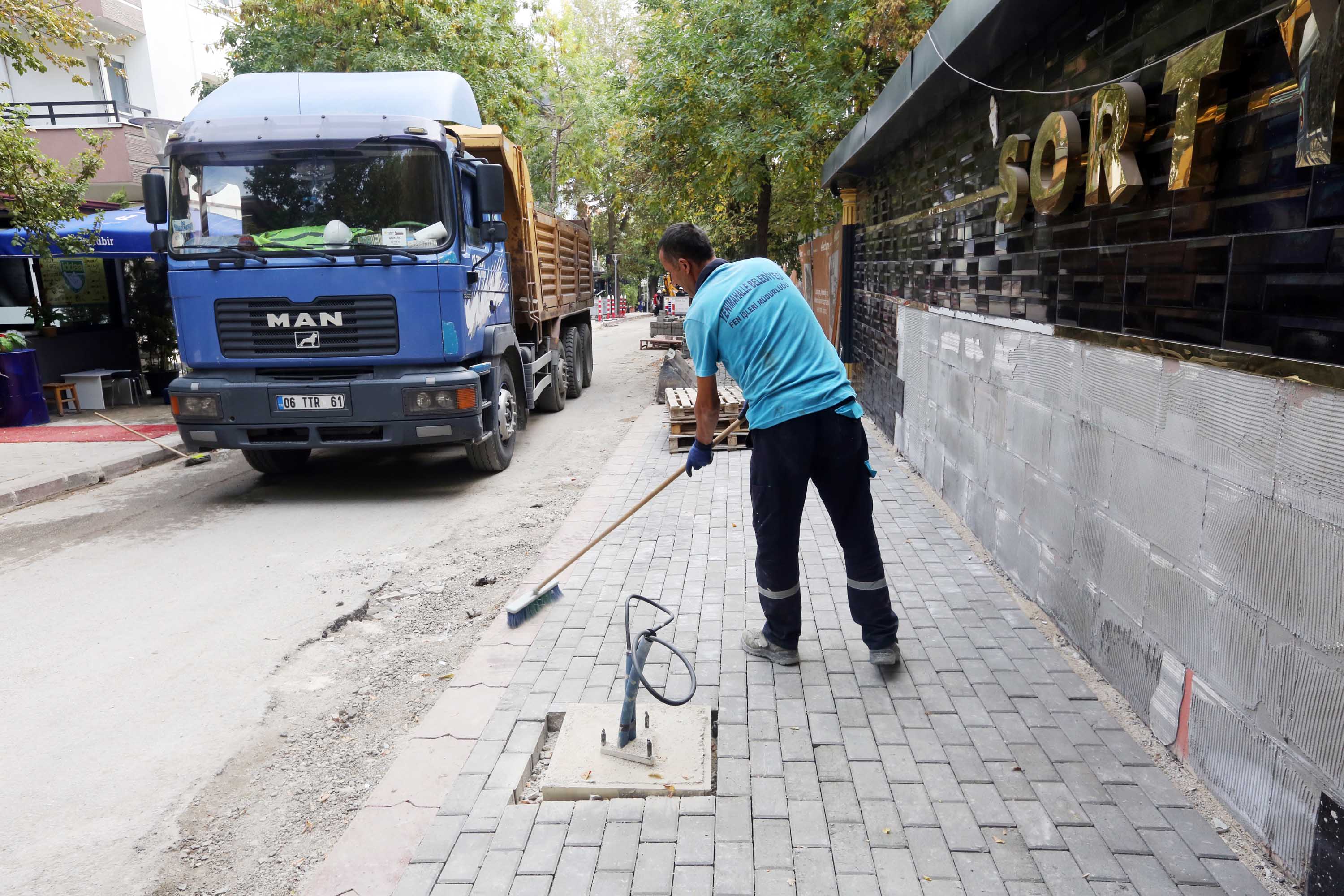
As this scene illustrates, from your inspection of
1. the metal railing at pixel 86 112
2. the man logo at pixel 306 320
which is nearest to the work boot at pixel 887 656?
the man logo at pixel 306 320

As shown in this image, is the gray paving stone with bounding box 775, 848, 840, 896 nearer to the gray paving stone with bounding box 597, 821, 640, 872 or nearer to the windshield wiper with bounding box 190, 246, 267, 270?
the gray paving stone with bounding box 597, 821, 640, 872

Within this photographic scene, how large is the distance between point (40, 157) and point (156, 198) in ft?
15.5

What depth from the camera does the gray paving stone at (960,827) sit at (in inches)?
98.2

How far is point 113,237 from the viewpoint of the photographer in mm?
11414

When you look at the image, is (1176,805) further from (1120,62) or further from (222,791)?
(222,791)

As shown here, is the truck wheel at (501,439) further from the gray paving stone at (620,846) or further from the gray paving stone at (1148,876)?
the gray paving stone at (1148,876)

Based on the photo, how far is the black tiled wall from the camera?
7.33ft

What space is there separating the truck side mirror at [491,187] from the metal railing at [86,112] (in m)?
12.0

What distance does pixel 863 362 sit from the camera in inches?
392

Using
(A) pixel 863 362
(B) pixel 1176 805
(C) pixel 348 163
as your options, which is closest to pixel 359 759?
(B) pixel 1176 805

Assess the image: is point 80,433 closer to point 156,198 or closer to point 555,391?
point 156,198

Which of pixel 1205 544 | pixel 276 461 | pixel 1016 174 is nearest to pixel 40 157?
pixel 276 461

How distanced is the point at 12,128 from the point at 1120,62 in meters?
10.8

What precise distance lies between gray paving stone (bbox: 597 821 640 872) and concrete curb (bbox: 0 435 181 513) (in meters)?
7.29
